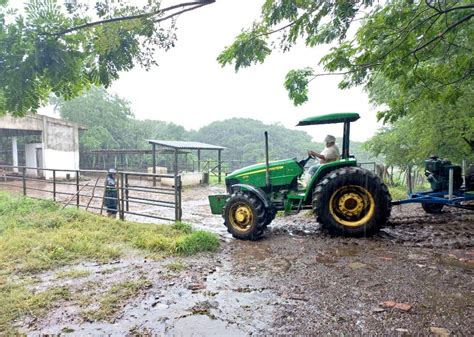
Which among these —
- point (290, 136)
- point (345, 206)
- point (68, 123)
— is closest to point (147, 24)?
point (345, 206)

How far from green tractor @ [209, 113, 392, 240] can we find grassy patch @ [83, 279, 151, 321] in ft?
7.07

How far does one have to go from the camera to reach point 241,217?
5246mm

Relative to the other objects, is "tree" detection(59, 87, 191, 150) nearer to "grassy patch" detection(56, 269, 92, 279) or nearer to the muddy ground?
"grassy patch" detection(56, 269, 92, 279)

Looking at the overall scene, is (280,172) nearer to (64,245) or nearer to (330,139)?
(330,139)

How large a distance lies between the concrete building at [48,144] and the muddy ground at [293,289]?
1797 centimetres

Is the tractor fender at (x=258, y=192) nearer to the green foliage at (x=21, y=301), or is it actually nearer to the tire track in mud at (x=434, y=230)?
the tire track in mud at (x=434, y=230)

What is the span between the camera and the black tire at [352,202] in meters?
4.80

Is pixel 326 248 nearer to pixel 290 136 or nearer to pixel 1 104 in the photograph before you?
pixel 1 104

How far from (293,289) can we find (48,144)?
66.7 feet

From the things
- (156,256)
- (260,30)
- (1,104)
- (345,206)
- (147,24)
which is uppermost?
(260,30)

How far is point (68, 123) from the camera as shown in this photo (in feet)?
66.9

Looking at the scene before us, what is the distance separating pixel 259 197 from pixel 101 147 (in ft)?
87.4

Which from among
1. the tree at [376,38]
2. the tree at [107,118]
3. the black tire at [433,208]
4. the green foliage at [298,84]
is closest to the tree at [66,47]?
the tree at [376,38]

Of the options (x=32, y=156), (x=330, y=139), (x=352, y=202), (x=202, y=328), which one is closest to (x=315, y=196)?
(x=352, y=202)
